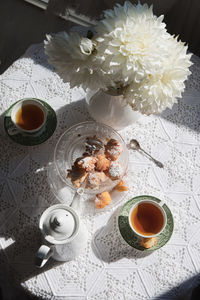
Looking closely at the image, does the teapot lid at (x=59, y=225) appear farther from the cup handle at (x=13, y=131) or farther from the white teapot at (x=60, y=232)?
the cup handle at (x=13, y=131)

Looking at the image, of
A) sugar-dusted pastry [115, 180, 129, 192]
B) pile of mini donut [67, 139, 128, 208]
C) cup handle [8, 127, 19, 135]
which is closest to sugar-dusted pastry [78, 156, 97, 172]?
pile of mini donut [67, 139, 128, 208]

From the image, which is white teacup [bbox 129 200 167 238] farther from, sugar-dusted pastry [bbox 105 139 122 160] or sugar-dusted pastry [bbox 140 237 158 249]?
sugar-dusted pastry [bbox 105 139 122 160]

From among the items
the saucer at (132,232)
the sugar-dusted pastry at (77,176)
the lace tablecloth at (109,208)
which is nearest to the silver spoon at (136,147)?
the lace tablecloth at (109,208)

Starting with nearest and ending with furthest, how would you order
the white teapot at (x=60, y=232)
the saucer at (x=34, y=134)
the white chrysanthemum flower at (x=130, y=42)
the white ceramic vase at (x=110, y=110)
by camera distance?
the white chrysanthemum flower at (x=130, y=42) → the white teapot at (x=60, y=232) → the white ceramic vase at (x=110, y=110) → the saucer at (x=34, y=134)

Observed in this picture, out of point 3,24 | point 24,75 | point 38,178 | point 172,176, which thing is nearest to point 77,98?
point 24,75

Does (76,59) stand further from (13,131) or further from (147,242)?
(147,242)

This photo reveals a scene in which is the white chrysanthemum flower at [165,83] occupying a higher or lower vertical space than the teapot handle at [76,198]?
higher

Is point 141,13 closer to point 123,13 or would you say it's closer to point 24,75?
point 123,13
